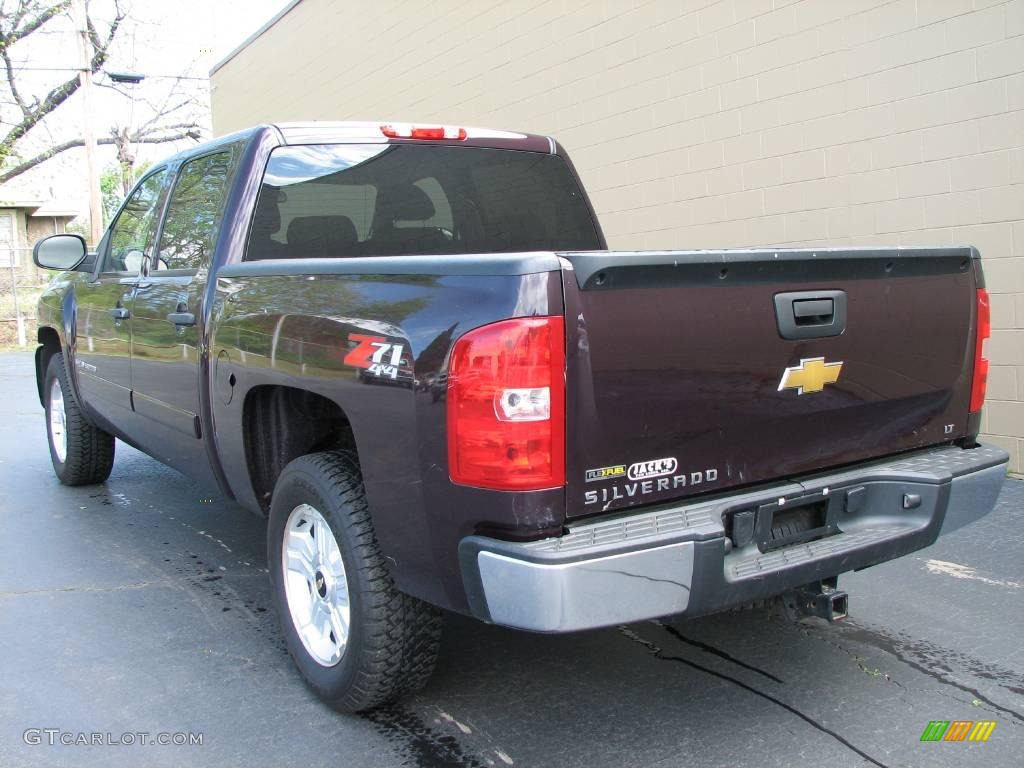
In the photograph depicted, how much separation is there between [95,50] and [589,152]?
2702 cm

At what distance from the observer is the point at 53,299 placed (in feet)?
20.2

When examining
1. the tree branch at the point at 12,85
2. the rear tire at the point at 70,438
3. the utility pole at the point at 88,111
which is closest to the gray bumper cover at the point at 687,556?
the rear tire at the point at 70,438

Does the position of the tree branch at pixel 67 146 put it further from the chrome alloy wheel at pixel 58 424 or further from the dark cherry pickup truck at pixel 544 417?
the dark cherry pickup truck at pixel 544 417

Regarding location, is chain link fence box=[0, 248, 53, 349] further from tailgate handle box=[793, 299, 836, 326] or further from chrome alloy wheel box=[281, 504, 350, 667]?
tailgate handle box=[793, 299, 836, 326]

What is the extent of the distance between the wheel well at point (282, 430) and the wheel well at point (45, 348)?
3164mm

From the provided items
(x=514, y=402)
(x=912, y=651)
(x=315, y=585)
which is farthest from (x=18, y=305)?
(x=514, y=402)

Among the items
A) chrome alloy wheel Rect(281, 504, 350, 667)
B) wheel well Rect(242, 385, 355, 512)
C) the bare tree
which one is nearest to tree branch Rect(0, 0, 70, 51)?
the bare tree

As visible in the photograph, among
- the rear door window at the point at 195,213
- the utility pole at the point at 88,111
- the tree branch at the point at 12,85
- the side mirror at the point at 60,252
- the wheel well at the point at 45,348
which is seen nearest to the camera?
the rear door window at the point at 195,213

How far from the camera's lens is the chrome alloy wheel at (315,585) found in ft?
10.5

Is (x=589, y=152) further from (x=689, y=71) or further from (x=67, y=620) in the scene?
(x=67, y=620)

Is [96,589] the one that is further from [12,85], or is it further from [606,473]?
[12,85]

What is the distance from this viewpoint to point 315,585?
3.35 metres

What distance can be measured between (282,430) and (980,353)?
2535 mm

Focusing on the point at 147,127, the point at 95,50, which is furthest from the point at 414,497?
the point at 147,127
